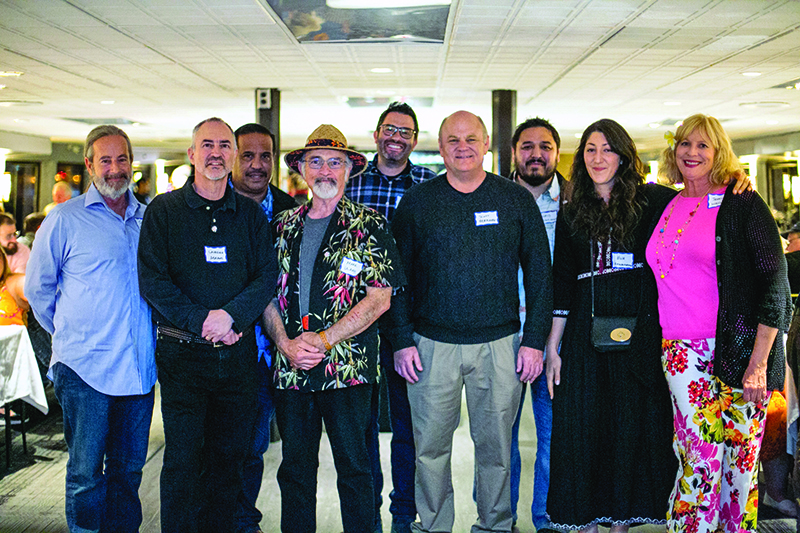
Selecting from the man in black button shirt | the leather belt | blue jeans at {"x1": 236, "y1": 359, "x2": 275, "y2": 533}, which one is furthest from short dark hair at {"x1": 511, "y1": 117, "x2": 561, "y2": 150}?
the leather belt

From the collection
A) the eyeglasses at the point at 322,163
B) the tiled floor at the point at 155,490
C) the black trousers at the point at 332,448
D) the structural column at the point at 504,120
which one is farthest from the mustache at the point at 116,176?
the structural column at the point at 504,120

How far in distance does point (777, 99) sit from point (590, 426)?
8.74m

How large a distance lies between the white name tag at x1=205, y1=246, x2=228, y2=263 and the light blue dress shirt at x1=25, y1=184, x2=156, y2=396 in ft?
1.35

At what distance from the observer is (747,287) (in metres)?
2.50

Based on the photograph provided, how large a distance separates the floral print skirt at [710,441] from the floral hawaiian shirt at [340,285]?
1.20 m

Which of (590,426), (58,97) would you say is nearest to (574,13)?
(590,426)

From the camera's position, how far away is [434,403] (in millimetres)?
2801

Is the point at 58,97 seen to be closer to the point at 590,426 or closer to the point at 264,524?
the point at 264,524

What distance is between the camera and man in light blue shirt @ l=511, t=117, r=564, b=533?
3064mm

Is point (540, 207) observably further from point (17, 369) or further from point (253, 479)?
point (17, 369)

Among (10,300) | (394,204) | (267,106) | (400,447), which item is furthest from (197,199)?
(267,106)

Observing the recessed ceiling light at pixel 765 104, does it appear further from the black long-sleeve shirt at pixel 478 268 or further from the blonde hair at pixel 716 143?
the black long-sleeve shirt at pixel 478 268

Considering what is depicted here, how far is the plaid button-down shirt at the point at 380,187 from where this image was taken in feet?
11.0

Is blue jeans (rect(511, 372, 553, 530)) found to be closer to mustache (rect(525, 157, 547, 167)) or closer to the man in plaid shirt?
the man in plaid shirt
